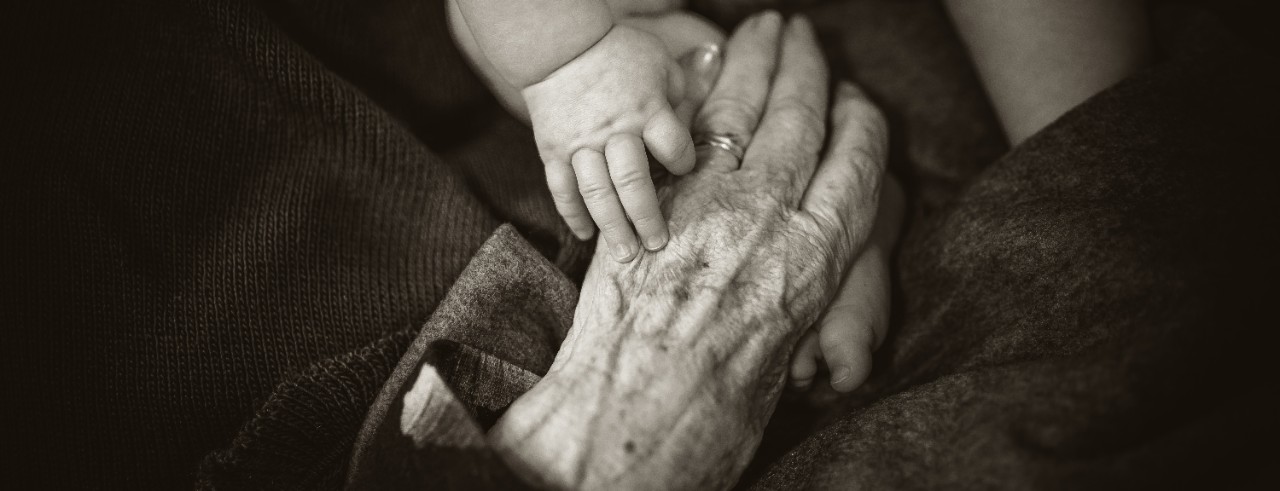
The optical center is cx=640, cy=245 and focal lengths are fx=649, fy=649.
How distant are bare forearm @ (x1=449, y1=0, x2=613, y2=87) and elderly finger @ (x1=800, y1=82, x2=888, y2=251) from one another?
0.28 metres

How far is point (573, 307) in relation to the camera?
0.66 metres

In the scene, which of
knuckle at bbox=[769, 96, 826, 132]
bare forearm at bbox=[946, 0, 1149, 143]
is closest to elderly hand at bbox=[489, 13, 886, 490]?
knuckle at bbox=[769, 96, 826, 132]

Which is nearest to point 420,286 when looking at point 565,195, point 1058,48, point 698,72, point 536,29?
point 565,195

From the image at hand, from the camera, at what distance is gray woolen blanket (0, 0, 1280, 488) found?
1.49 feet

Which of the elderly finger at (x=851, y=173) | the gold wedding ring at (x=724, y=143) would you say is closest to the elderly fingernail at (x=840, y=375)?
the elderly finger at (x=851, y=173)

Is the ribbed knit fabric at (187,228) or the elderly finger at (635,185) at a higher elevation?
the ribbed knit fabric at (187,228)

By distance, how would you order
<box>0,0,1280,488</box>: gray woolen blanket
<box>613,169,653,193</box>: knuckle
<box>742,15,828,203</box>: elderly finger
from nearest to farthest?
<box>0,0,1280,488</box>: gray woolen blanket < <box>613,169,653,193</box>: knuckle < <box>742,15,828,203</box>: elderly finger

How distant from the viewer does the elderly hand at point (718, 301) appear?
48 centimetres

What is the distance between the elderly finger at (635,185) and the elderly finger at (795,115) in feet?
0.46

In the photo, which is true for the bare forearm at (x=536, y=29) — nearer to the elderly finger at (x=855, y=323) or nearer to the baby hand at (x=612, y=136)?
the baby hand at (x=612, y=136)

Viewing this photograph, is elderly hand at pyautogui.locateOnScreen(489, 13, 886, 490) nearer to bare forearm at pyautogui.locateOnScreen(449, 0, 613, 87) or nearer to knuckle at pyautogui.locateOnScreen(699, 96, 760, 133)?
knuckle at pyautogui.locateOnScreen(699, 96, 760, 133)

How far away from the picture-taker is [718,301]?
22.0 inches

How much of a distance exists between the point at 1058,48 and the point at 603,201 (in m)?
0.54

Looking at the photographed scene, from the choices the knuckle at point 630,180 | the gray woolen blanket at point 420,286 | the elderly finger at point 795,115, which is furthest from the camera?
the elderly finger at point 795,115
